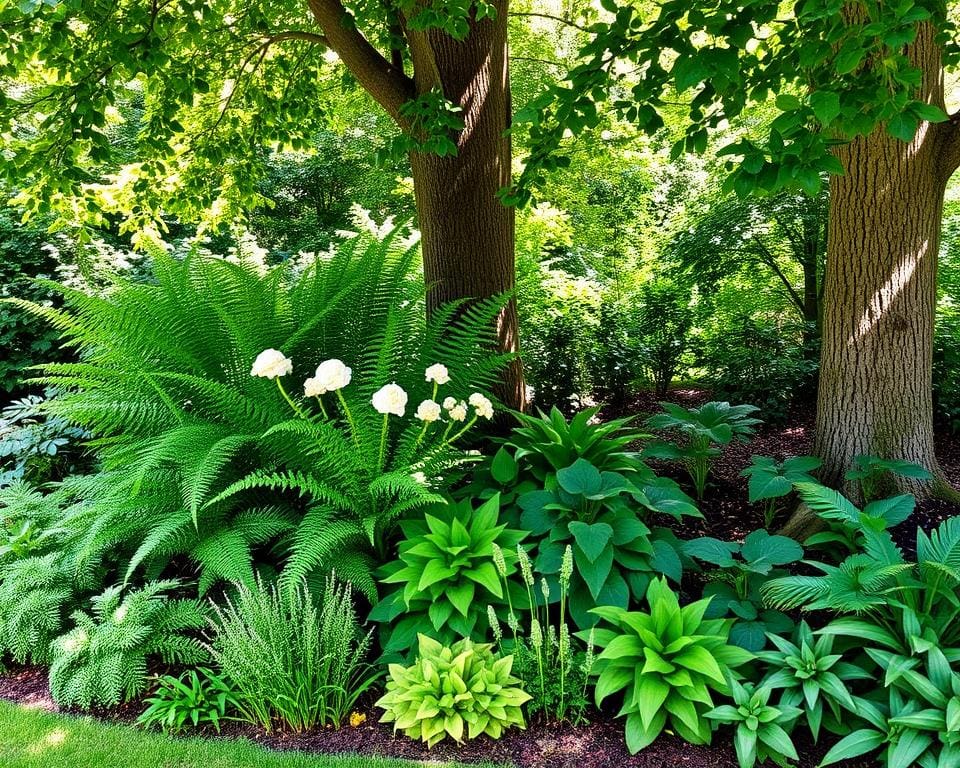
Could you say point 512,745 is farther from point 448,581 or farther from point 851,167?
point 851,167

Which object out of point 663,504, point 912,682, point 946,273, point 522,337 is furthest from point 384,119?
point 912,682

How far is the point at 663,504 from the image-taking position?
2.82m

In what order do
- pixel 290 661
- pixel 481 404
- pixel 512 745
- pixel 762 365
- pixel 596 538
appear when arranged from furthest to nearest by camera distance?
pixel 762 365, pixel 481 404, pixel 596 538, pixel 290 661, pixel 512 745

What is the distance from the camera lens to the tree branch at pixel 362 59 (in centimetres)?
346

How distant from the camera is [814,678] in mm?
2139

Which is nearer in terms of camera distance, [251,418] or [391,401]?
[391,401]

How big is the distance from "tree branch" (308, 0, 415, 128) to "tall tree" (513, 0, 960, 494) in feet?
3.03

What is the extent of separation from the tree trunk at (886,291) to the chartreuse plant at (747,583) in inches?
43.7

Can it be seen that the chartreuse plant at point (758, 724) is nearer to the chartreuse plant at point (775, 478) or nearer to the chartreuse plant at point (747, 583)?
the chartreuse plant at point (747, 583)

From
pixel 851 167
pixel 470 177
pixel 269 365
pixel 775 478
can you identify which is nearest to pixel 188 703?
pixel 269 365

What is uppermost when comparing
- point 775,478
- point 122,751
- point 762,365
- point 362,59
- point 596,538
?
point 362,59

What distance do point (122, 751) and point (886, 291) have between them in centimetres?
396

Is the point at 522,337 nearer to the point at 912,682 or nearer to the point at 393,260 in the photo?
the point at 393,260

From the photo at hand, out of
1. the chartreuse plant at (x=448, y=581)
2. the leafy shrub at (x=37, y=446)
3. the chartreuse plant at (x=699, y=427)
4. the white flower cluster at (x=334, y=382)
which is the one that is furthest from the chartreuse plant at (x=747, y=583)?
the leafy shrub at (x=37, y=446)
